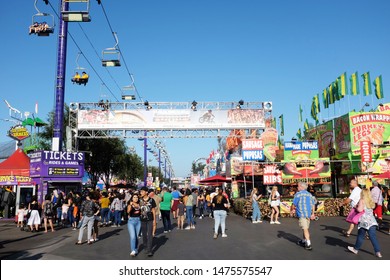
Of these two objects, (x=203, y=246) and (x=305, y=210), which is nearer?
(x=305, y=210)

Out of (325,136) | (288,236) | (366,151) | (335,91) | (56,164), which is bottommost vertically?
(288,236)

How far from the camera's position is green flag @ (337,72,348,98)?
27.7 metres

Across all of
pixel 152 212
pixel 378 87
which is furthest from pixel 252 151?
pixel 378 87

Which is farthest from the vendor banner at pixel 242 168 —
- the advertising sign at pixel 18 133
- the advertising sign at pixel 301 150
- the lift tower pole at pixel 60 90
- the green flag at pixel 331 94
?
the advertising sign at pixel 18 133

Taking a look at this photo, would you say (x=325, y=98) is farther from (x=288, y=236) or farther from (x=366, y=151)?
(x=288, y=236)

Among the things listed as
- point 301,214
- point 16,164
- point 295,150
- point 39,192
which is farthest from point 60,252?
point 295,150

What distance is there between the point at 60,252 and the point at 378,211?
11246 mm

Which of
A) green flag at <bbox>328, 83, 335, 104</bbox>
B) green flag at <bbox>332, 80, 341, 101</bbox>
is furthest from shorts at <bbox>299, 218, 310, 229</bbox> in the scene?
green flag at <bbox>328, 83, 335, 104</bbox>

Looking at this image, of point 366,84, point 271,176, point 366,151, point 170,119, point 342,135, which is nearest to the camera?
point 366,151

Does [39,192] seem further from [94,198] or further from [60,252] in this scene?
[60,252]

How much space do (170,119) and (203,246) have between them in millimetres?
22269

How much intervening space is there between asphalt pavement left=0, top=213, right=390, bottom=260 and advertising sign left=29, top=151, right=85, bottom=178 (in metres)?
5.26

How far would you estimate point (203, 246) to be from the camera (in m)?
9.58
